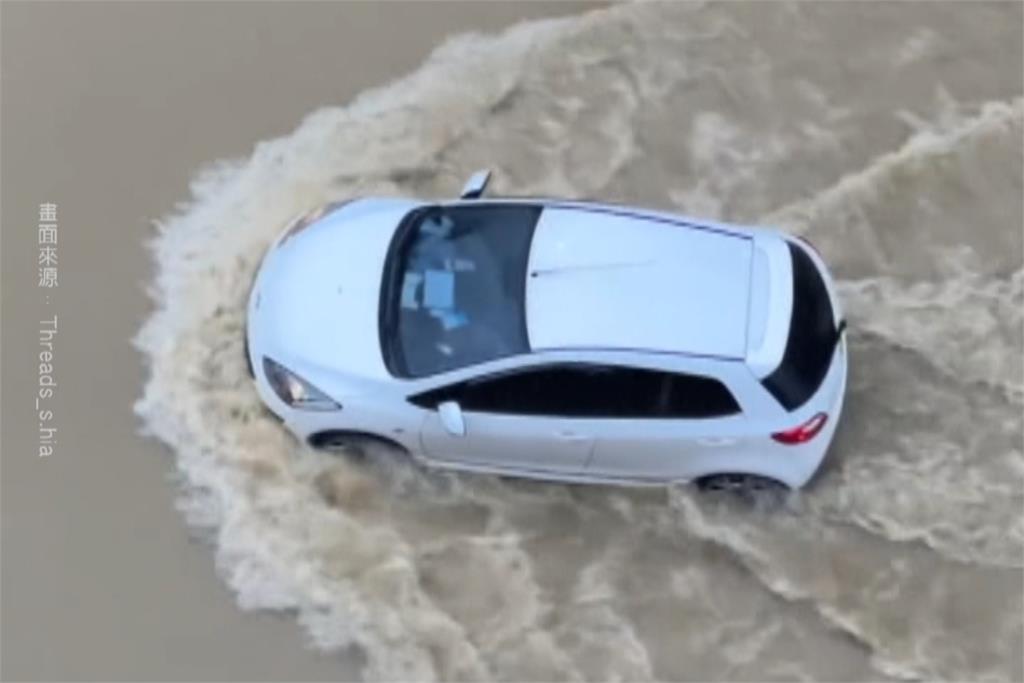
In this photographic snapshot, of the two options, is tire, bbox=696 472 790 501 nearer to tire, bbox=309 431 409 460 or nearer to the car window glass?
the car window glass

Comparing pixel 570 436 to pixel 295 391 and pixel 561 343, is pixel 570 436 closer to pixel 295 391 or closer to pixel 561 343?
pixel 561 343

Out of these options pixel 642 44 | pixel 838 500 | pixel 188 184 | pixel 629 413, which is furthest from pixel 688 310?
pixel 188 184

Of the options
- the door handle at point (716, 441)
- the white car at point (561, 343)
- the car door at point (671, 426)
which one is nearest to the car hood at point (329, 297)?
the white car at point (561, 343)

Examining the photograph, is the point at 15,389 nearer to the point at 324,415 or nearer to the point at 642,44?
the point at 324,415

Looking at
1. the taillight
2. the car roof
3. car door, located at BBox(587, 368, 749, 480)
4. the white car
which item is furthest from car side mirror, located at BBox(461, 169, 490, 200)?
the taillight

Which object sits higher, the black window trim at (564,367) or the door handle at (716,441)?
the black window trim at (564,367)

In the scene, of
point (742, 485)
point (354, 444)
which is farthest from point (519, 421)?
point (742, 485)

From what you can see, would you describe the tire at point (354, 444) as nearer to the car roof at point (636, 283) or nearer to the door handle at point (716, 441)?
the car roof at point (636, 283)
